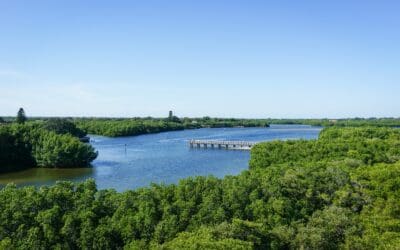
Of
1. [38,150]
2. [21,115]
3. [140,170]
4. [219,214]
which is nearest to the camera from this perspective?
[219,214]

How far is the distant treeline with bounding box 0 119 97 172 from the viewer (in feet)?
247

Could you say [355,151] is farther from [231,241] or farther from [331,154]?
[231,241]

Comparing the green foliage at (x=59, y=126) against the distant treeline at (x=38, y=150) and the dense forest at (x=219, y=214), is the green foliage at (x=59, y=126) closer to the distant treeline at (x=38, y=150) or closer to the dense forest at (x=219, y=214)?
the distant treeline at (x=38, y=150)

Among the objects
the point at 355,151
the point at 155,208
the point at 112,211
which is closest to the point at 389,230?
the point at 155,208

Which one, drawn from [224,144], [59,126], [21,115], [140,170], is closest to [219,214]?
[140,170]

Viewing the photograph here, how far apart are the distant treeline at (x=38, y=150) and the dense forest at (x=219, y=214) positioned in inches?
1809

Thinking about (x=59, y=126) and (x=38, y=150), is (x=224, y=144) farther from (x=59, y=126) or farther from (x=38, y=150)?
(x=38, y=150)

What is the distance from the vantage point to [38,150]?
78000mm

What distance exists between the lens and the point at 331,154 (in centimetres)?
5362

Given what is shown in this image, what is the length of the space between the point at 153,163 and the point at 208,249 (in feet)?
199

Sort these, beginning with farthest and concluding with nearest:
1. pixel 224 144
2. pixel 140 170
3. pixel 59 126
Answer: pixel 59 126
pixel 224 144
pixel 140 170

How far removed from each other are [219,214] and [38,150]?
59.1m

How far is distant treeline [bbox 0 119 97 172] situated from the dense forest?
151 feet

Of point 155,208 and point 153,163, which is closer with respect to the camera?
point 155,208
